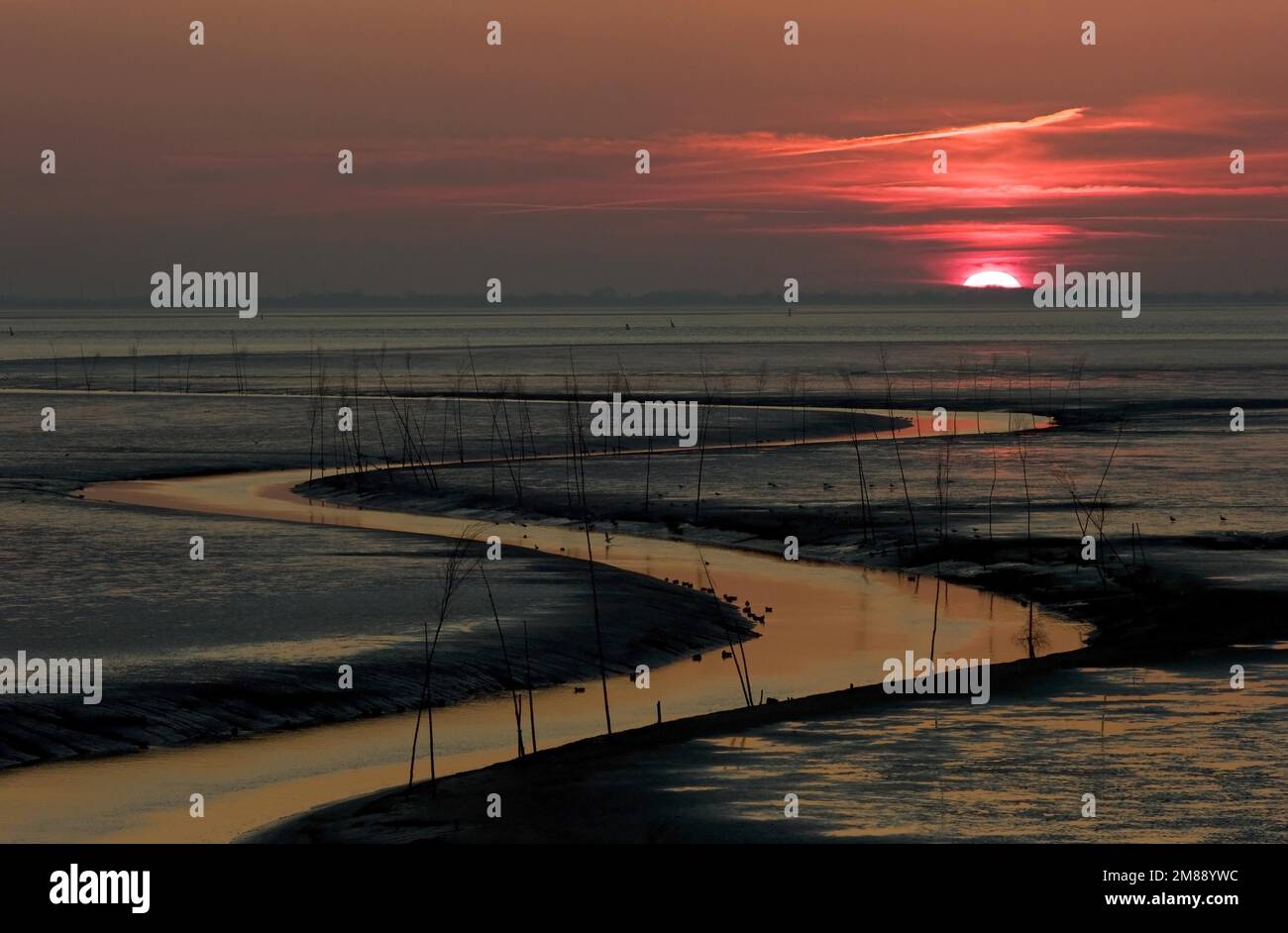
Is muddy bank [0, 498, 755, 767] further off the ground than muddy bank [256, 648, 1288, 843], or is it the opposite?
muddy bank [0, 498, 755, 767]

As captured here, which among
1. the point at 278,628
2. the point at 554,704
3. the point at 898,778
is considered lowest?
the point at 898,778

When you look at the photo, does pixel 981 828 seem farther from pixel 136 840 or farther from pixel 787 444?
pixel 787 444

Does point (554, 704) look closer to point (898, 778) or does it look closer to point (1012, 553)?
point (898, 778)

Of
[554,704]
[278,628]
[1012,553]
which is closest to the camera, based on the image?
[554,704]

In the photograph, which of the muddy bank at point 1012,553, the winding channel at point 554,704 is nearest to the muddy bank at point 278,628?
the winding channel at point 554,704

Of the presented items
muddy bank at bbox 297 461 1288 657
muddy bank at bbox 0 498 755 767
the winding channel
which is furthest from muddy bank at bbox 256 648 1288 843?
muddy bank at bbox 297 461 1288 657

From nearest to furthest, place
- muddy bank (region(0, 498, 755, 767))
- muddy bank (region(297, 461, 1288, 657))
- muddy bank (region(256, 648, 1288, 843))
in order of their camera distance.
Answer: muddy bank (region(256, 648, 1288, 843))
muddy bank (region(0, 498, 755, 767))
muddy bank (region(297, 461, 1288, 657))

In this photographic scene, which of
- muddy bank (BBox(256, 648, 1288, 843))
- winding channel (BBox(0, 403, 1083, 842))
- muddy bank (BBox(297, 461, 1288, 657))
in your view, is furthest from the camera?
muddy bank (BBox(297, 461, 1288, 657))

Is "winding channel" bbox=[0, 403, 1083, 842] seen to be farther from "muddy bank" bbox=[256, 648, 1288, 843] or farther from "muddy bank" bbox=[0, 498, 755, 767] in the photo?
"muddy bank" bbox=[256, 648, 1288, 843]

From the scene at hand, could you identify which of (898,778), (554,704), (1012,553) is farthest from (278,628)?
(1012,553)
